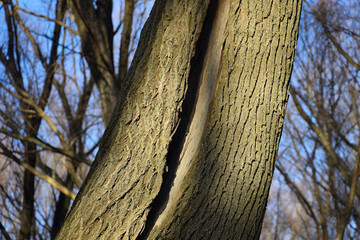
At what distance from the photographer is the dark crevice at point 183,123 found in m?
1.26

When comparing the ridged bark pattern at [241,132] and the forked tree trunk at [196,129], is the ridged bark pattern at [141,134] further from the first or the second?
the ridged bark pattern at [241,132]

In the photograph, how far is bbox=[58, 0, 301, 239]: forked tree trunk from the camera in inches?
47.9

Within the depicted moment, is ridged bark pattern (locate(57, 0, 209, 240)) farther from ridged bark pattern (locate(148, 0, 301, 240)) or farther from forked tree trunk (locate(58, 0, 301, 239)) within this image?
ridged bark pattern (locate(148, 0, 301, 240))

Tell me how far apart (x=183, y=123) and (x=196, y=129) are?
0.05m

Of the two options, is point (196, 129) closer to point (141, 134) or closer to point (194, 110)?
point (194, 110)

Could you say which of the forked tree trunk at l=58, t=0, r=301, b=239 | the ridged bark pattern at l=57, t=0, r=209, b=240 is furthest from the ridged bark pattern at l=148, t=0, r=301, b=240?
the ridged bark pattern at l=57, t=0, r=209, b=240

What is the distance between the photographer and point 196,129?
1.36 metres

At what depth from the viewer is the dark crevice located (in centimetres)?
126

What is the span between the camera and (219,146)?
4.12 feet

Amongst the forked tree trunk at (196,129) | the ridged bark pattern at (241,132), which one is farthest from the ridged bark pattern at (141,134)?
the ridged bark pattern at (241,132)

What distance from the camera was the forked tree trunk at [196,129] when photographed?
122cm

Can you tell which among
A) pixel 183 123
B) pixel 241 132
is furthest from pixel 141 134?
pixel 241 132

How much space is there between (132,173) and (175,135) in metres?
0.20

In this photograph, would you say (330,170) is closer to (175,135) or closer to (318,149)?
(318,149)
